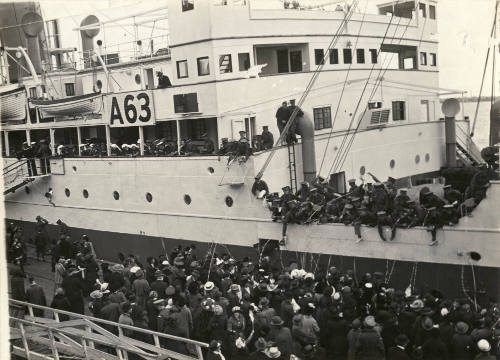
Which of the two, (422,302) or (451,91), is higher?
(451,91)

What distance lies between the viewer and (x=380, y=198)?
35.4 feet

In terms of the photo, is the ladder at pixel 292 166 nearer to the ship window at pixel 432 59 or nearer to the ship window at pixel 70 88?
the ship window at pixel 432 59

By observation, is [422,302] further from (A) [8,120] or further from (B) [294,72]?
(A) [8,120]

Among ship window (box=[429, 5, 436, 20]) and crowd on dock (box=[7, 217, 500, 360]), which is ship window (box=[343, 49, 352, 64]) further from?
crowd on dock (box=[7, 217, 500, 360])

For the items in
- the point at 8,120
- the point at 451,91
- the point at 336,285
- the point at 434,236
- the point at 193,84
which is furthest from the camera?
the point at 8,120

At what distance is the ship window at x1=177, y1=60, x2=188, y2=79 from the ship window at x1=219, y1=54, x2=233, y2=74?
44.5 inches

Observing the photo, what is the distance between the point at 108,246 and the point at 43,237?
1.95 meters

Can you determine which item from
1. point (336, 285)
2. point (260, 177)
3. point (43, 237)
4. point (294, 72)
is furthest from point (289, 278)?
point (43, 237)

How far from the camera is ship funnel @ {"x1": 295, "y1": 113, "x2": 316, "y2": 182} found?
557 inches

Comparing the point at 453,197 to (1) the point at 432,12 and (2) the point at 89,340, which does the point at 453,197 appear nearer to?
(2) the point at 89,340

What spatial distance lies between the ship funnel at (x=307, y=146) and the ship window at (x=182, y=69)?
350cm

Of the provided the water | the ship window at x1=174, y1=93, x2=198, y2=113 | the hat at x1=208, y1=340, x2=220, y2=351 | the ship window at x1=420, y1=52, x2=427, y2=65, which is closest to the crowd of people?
the ship window at x1=174, y1=93, x2=198, y2=113

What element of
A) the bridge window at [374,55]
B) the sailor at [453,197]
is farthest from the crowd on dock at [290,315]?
the bridge window at [374,55]

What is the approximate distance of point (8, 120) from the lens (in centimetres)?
2033
